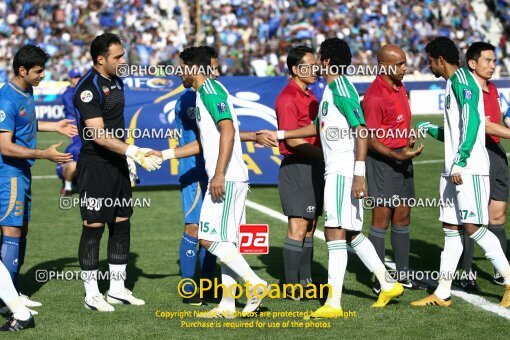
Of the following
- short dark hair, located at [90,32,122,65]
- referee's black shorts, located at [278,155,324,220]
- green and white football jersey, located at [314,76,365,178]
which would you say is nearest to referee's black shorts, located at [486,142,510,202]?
referee's black shorts, located at [278,155,324,220]

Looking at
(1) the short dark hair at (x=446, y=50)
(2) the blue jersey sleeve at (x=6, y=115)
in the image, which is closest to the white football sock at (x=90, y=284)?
(2) the blue jersey sleeve at (x=6, y=115)

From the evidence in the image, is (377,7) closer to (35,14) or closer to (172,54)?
(172,54)

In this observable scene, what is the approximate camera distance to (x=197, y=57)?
25.0ft

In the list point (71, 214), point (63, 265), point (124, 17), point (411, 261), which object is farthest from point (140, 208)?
point (124, 17)

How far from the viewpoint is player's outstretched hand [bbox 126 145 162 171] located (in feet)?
24.9

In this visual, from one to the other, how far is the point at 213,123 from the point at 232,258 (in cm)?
118

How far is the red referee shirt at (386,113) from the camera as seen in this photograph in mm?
8617

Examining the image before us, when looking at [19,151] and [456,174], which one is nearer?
[456,174]

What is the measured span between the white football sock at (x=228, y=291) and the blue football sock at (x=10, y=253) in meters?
1.95

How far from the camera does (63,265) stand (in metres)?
10.1

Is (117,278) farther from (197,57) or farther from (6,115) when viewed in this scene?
(197,57)

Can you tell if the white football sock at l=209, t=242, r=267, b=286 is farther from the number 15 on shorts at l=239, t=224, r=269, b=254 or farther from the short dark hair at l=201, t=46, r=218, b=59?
the short dark hair at l=201, t=46, r=218, b=59

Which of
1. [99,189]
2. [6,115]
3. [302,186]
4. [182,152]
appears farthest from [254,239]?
[6,115]

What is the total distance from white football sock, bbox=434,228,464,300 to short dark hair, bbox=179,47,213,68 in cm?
272
